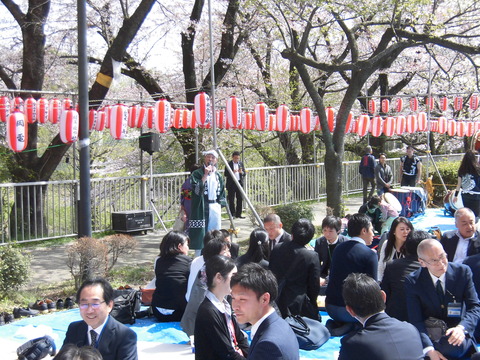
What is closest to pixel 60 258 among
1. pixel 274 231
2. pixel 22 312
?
pixel 22 312

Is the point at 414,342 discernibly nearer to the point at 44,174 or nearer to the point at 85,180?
the point at 85,180

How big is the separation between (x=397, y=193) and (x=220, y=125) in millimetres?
4562

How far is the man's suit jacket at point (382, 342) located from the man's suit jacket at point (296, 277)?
7.75ft

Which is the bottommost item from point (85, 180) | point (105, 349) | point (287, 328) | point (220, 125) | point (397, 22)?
point (105, 349)

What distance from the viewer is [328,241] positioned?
7.11 m

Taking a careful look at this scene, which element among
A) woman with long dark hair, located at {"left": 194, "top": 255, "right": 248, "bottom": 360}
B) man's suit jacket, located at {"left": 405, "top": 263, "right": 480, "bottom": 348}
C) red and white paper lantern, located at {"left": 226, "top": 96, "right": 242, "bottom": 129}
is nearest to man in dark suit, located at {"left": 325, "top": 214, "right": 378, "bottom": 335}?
man's suit jacket, located at {"left": 405, "top": 263, "right": 480, "bottom": 348}

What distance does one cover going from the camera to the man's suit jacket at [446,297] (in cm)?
461

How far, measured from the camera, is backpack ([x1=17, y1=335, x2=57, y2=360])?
5.08 metres

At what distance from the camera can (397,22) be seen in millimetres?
11477

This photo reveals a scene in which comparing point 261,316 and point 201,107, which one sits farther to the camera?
point 201,107

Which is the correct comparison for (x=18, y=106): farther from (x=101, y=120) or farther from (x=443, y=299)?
(x=443, y=299)

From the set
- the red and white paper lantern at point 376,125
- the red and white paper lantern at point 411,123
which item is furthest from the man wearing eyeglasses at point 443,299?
the red and white paper lantern at point 411,123

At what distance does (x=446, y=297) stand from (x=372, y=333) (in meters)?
1.62

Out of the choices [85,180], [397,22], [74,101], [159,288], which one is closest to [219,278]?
[159,288]
